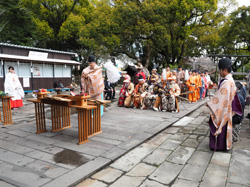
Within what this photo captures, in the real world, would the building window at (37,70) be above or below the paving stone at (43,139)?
above

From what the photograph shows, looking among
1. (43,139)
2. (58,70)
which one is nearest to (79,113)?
(43,139)

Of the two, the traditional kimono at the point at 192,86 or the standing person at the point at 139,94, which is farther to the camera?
the traditional kimono at the point at 192,86

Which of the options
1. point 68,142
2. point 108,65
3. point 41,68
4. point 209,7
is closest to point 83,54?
point 41,68

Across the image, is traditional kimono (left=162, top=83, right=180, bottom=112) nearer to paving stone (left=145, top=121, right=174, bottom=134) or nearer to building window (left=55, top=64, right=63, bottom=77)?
paving stone (left=145, top=121, right=174, bottom=134)

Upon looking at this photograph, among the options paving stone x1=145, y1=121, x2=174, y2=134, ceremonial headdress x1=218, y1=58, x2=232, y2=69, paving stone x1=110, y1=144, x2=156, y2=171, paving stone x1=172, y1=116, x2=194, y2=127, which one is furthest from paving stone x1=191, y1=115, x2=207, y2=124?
ceremonial headdress x1=218, y1=58, x2=232, y2=69

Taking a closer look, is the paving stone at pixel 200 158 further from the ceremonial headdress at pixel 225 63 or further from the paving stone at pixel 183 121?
the paving stone at pixel 183 121

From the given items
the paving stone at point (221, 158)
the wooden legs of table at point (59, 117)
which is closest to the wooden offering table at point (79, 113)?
the wooden legs of table at point (59, 117)

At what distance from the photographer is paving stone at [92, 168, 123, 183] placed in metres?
3.03

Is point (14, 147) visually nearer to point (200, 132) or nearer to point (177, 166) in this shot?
point (177, 166)

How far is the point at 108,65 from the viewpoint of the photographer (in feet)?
31.1

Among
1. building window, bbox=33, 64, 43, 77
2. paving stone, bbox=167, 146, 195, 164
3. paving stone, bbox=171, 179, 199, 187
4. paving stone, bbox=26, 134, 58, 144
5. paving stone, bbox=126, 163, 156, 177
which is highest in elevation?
building window, bbox=33, 64, 43, 77

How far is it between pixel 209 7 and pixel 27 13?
61.1 feet

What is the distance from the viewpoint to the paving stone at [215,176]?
2.91 m

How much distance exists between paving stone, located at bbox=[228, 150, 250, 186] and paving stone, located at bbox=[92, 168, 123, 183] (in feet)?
5.60
